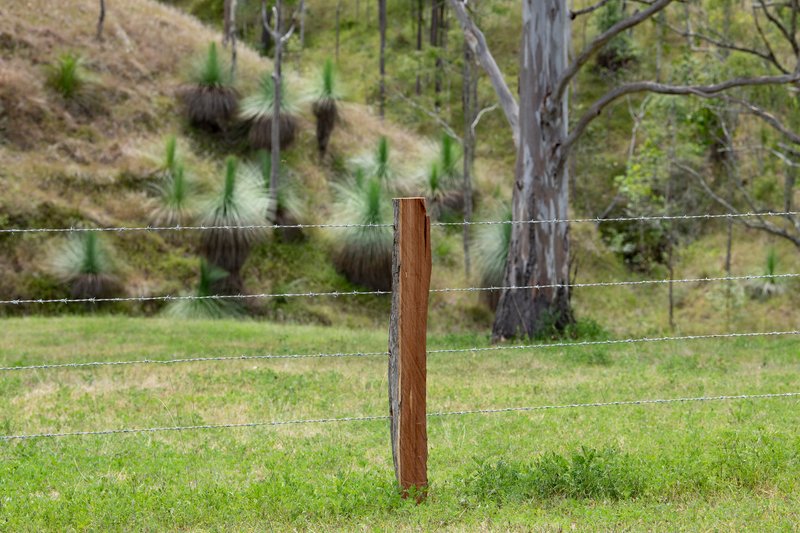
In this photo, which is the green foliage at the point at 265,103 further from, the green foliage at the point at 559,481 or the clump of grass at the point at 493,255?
the green foliage at the point at 559,481

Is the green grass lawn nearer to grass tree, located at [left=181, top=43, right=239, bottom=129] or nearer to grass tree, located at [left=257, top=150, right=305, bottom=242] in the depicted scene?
grass tree, located at [left=257, top=150, right=305, bottom=242]

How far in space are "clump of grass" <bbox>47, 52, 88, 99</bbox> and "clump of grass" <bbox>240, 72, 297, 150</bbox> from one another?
13.8 feet

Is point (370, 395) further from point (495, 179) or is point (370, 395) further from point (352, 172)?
point (495, 179)

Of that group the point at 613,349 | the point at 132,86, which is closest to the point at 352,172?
the point at 132,86

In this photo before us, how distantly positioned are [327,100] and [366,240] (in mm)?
6007

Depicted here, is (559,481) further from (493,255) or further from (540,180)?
(493,255)

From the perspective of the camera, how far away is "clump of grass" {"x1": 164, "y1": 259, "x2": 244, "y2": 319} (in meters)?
19.4

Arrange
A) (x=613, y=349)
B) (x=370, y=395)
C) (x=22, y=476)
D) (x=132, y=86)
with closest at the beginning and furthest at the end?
(x=22, y=476), (x=370, y=395), (x=613, y=349), (x=132, y=86)

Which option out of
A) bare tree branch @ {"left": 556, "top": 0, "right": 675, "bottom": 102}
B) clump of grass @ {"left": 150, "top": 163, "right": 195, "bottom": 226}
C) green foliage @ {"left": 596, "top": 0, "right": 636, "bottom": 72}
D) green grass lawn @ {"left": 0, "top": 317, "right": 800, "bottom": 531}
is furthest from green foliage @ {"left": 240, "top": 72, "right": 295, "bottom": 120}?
green foliage @ {"left": 596, "top": 0, "right": 636, "bottom": 72}

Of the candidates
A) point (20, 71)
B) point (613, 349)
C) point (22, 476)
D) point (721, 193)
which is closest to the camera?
point (22, 476)

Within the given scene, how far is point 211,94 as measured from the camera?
26.1m

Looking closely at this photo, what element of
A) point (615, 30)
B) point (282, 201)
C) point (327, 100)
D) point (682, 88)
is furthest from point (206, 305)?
point (682, 88)

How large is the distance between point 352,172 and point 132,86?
6726mm

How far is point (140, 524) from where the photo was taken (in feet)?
17.4
